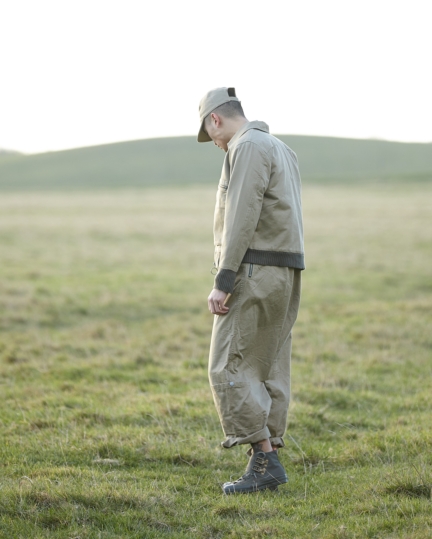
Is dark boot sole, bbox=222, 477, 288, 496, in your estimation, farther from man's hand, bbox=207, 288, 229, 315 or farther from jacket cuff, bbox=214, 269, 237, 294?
jacket cuff, bbox=214, 269, 237, 294

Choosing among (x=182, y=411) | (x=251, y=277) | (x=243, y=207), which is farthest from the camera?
(x=182, y=411)

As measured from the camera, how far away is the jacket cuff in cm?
460

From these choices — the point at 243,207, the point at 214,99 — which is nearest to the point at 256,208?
the point at 243,207

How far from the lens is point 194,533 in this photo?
4.04 meters

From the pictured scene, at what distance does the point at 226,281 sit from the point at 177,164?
9119 cm

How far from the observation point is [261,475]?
15.8 feet

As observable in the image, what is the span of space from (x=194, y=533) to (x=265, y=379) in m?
1.26

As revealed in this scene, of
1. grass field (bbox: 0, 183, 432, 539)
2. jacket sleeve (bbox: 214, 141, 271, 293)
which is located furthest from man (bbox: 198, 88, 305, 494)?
grass field (bbox: 0, 183, 432, 539)

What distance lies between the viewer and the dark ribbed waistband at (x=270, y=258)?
4.71 metres

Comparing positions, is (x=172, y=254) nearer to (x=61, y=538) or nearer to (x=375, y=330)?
(x=375, y=330)

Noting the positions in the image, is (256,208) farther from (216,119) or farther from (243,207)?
(216,119)

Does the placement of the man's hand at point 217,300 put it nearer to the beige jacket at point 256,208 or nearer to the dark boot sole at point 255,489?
the beige jacket at point 256,208

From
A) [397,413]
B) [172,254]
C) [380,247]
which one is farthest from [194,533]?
[380,247]

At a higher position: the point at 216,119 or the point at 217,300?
the point at 216,119
